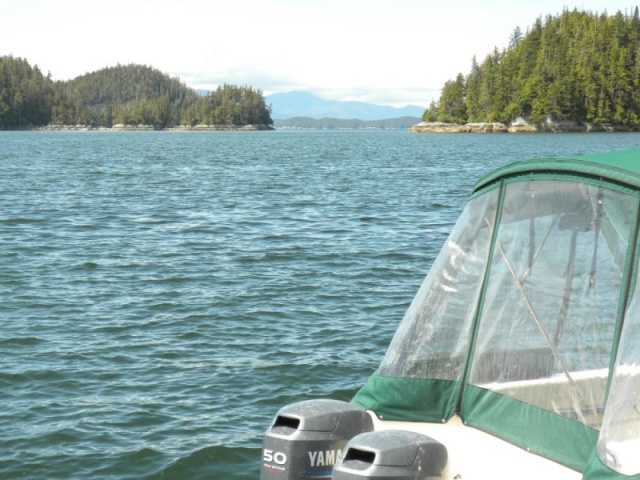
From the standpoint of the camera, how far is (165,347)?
49.8ft

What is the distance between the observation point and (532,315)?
674 centimetres

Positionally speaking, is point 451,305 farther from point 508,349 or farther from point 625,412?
point 625,412

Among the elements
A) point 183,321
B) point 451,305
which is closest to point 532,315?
point 451,305

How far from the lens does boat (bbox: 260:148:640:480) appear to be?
609cm

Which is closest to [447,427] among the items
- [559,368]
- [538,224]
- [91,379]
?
[559,368]

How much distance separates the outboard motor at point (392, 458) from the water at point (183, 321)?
445cm

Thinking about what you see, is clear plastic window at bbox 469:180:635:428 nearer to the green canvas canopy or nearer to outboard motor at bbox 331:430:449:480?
the green canvas canopy

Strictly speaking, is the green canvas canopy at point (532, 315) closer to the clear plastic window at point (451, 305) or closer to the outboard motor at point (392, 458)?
the clear plastic window at point (451, 305)

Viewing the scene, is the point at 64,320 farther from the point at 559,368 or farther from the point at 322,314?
the point at 559,368

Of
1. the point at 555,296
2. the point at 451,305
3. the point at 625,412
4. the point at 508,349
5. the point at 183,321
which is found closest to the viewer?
the point at 625,412

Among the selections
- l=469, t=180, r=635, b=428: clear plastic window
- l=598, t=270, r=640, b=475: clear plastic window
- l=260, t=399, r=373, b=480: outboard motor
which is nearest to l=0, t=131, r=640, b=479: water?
l=260, t=399, r=373, b=480: outboard motor

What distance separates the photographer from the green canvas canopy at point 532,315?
241 inches

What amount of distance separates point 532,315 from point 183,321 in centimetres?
1092

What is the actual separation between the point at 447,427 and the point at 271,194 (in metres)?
37.9
